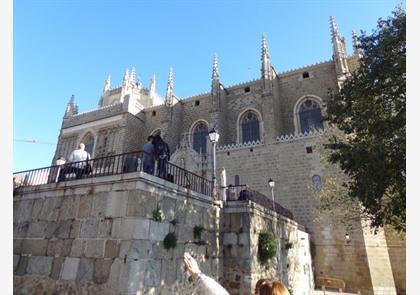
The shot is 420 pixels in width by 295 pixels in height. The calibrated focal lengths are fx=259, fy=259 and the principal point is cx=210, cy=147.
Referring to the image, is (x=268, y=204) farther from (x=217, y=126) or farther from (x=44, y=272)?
(x=217, y=126)

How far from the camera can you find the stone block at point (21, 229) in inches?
281

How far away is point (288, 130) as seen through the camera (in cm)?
1995

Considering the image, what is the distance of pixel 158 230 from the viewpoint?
20.0 ft

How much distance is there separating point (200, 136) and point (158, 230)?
17530 mm

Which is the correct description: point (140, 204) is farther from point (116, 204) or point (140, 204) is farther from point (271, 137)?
point (271, 137)

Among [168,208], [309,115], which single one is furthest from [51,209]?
[309,115]

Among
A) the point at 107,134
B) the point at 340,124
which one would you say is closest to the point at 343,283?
the point at 340,124

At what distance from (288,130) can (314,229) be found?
7929mm

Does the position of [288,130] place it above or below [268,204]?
above

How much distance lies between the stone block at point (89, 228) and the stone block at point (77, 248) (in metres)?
0.15

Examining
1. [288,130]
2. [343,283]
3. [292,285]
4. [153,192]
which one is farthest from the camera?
[288,130]

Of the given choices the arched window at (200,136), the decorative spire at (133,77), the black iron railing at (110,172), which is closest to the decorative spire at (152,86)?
the decorative spire at (133,77)

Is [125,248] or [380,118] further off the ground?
[380,118]

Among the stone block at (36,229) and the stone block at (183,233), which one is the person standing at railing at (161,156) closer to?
the stone block at (183,233)
